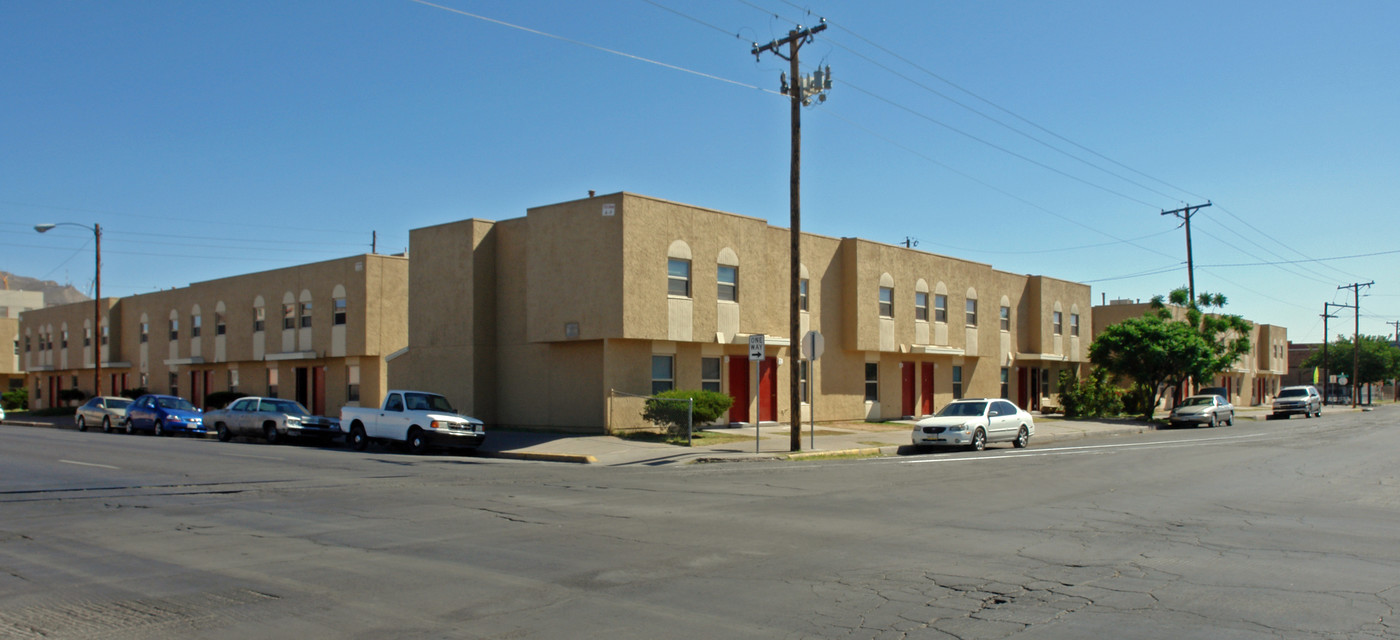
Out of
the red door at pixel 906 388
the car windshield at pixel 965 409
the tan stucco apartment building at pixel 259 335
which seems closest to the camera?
the car windshield at pixel 965 409

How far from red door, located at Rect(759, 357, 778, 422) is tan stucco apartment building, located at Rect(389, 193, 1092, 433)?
47mm

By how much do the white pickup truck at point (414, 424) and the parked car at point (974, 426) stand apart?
11.0 meters

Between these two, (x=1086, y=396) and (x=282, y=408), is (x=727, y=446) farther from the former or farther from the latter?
(x=1086, y=396)

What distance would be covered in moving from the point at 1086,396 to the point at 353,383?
3013 cm

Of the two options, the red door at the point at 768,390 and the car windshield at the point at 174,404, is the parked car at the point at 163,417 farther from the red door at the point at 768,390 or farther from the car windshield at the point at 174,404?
the red door at the point at 768,390

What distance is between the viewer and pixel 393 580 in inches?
317

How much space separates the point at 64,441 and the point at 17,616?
898 inches

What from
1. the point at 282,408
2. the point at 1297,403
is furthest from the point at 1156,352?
the point at 282,408

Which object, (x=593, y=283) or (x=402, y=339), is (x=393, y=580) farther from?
(x=402, y=339)

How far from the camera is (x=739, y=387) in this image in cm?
2934

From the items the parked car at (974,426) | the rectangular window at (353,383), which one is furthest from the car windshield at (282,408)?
the parked car at (974,426)

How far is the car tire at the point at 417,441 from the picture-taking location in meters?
22.5

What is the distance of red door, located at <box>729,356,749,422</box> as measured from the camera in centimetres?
2911

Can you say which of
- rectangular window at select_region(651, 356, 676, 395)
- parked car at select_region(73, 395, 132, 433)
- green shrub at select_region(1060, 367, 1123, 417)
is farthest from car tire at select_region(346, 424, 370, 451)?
green shrub at select_region(1060, 367, 1123, 417)
